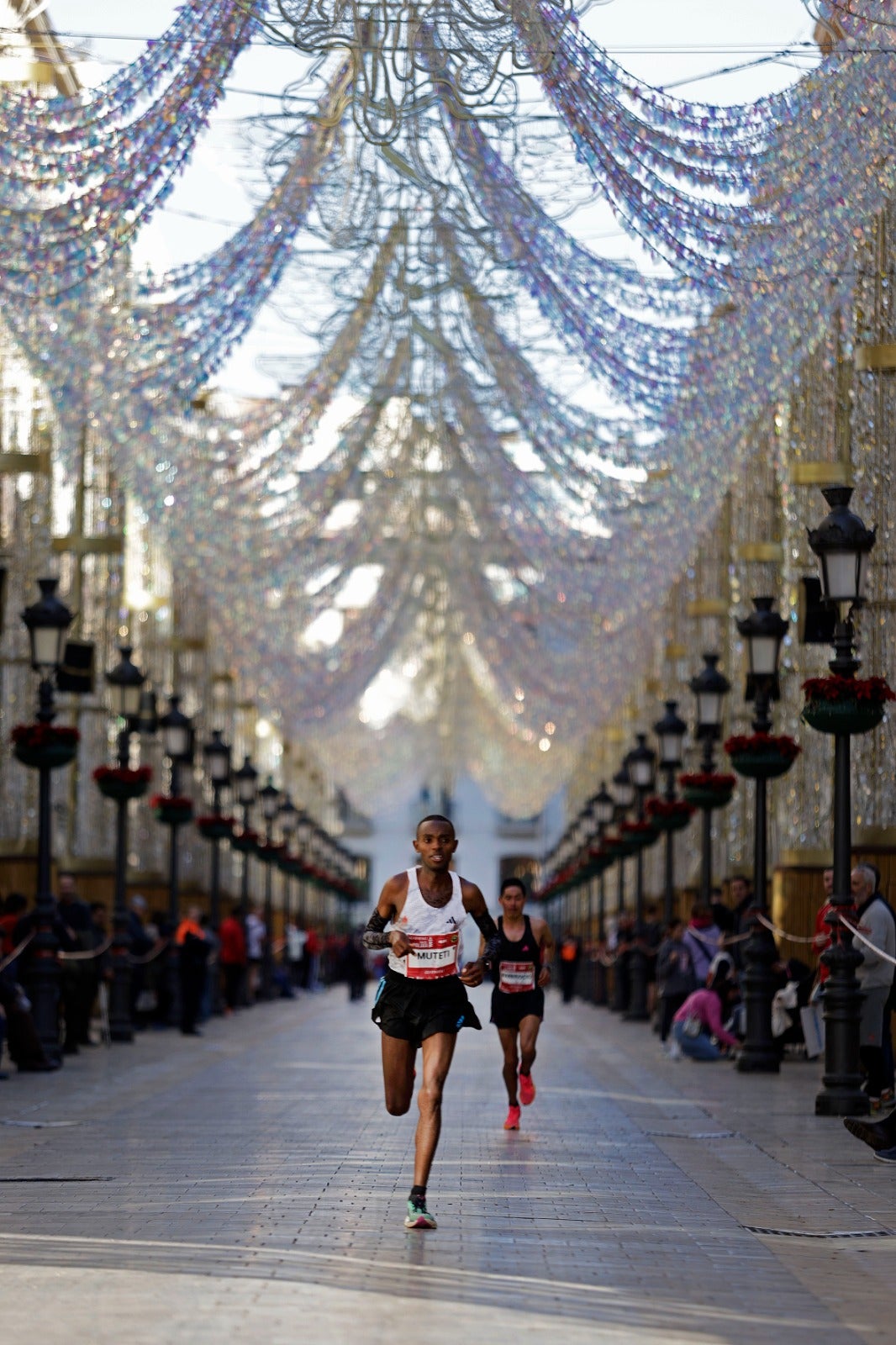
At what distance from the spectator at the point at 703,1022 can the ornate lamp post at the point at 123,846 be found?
20.3 ft

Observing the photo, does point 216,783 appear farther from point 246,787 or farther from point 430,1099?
point 430,1099

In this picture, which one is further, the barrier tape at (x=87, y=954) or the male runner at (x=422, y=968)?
the barrier tape at (x=87, y=954)

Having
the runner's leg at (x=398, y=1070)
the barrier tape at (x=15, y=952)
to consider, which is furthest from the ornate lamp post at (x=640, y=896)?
the runner's leg at (x=398, y=1070)

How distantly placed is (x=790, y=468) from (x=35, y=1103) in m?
10.7

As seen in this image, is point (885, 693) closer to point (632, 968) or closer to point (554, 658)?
point (554, 658)

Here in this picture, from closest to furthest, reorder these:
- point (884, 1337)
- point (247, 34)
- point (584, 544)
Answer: point (884, 1337)
point (247, 34)
point (584, 544)

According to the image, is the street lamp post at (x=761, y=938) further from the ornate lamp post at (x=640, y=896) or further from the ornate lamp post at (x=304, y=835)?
the ornate lamp post at (x=304, y=835)

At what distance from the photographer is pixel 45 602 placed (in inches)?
857

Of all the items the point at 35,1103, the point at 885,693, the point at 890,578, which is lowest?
the point at 35,1103

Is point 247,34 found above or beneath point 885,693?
above

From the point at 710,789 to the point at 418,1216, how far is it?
16.9 m

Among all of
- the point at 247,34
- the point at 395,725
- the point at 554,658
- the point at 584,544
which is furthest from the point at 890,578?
the point at 395,725

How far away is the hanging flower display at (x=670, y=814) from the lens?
3152 cm

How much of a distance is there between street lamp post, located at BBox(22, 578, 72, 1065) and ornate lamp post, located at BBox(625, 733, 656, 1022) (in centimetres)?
1482
